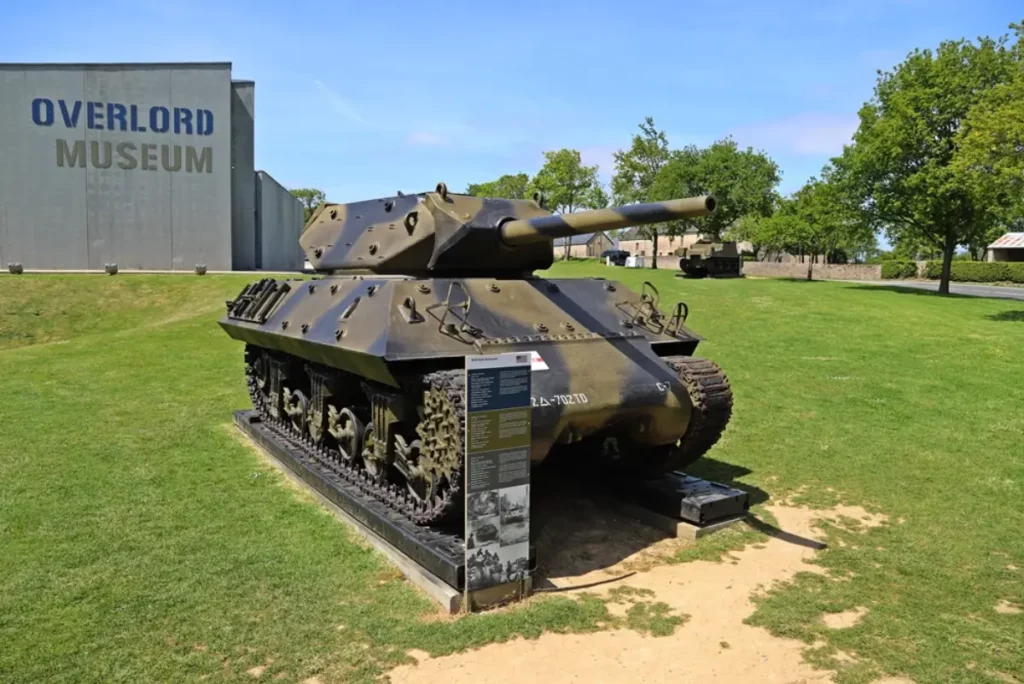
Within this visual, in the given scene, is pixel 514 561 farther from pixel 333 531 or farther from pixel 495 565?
pixel 333 531

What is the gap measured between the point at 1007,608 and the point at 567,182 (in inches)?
2119

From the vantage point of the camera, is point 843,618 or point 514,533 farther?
point 514,533

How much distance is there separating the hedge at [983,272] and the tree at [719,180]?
11317 millimetres

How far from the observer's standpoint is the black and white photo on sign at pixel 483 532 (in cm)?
542

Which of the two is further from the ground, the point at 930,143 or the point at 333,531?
the point at 930,143

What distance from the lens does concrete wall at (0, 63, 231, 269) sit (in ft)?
118

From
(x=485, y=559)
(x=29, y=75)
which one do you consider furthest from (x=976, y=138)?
(x=29, y=75)

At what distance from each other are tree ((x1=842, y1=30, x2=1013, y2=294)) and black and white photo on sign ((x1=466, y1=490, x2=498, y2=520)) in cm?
2662

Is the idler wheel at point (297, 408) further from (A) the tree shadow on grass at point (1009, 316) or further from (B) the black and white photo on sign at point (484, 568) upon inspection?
(A) the tree shadow on grass at point (1009, 316)

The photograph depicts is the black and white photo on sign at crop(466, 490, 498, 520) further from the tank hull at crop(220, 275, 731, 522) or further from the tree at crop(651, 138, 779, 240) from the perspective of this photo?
the tree at crop(651, 138, 779, 240)

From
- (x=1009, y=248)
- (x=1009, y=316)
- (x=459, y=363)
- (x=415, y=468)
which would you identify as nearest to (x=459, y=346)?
(x=459, y=363)

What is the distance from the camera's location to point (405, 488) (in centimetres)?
707

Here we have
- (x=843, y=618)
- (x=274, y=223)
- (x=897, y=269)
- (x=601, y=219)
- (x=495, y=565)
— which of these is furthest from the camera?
(x=897, y=269)

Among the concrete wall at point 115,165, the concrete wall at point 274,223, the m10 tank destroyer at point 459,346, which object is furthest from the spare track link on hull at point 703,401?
the concrete wall at point 274,223
